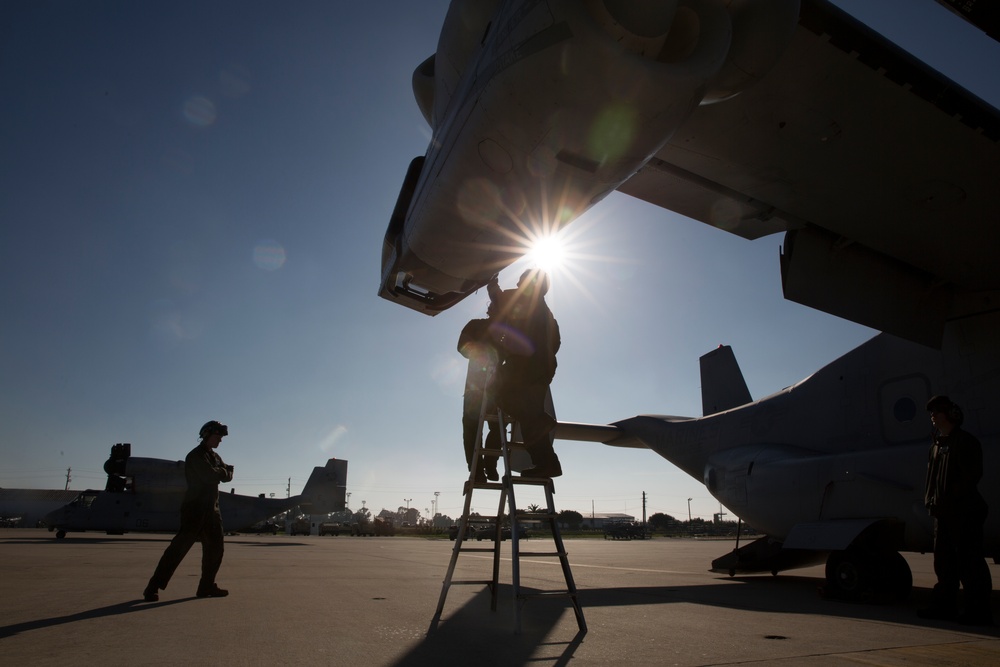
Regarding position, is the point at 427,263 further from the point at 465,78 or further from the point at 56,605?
the point at 56,605

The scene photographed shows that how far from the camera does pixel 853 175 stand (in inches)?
207

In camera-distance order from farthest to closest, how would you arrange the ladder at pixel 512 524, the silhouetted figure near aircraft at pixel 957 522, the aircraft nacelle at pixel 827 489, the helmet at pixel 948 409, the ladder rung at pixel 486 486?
1. the aircraft nacelle at pixel 827 489
2. the helmet at pixel 948 409
3. the silhouetted figure near aircraft at pixel 957 522
4. the ladder rung at pixel 486 486
5. the ladder at pixel 512 524

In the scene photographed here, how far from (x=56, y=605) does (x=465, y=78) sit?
512 cm

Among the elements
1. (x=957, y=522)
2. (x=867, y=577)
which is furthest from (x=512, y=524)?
(x=867, y=577)

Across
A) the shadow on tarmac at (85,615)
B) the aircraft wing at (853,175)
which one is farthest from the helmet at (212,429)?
the aircraft wing at (853,175)

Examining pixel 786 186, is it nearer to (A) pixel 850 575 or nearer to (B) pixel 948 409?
(B) pixel 948 409

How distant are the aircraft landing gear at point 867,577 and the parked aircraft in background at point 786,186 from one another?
0.11ft

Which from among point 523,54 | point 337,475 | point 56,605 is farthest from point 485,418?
point 337,475

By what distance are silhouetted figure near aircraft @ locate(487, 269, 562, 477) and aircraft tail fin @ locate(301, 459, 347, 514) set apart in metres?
35.8

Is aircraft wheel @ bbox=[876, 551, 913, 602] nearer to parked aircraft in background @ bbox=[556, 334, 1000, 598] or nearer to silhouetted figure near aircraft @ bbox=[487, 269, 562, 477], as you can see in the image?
parked aircraft in background @ bbox=[556, 334, 1000, 598]

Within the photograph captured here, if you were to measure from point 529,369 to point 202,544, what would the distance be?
3.48m

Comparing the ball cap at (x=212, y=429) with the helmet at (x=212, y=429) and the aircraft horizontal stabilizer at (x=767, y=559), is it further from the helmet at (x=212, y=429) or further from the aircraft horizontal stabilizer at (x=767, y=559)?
the aircraft horizontal stabilizer at (x=767, y=559)

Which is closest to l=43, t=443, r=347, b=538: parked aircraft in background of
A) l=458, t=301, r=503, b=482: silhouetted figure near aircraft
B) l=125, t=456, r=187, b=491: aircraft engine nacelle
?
l=125, t=456, r=187, b=491: aircraft engine nacelle

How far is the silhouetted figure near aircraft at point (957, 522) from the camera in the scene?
453cm
